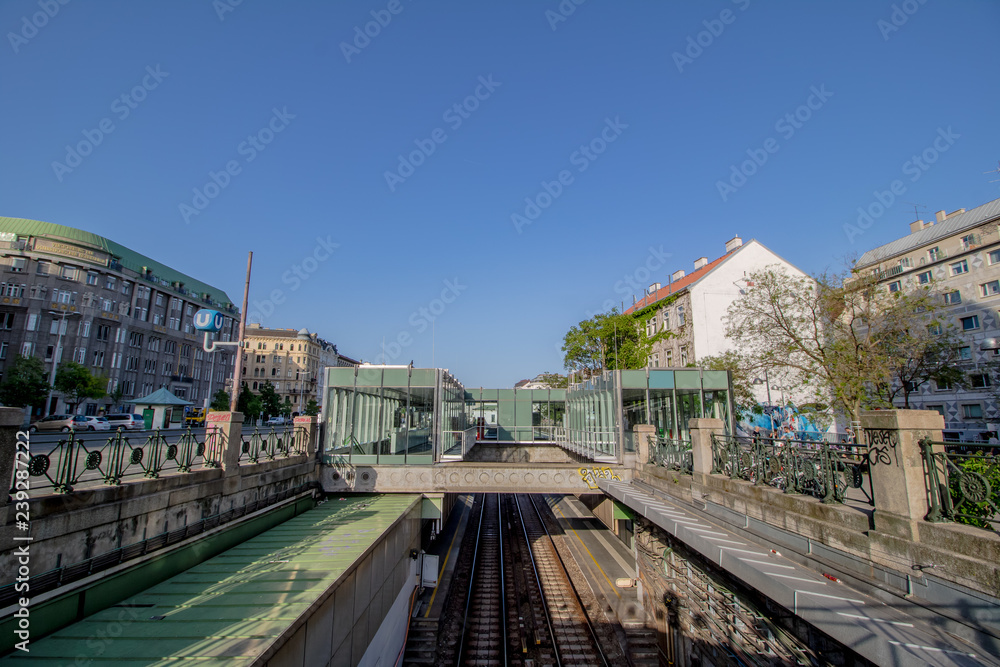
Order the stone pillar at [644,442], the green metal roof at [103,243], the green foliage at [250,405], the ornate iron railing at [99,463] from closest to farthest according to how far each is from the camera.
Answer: the ornate iron railing at [99,463], the stone pillar at [644,442], the green metal roof at [103,243], the green foliage at [250,405]

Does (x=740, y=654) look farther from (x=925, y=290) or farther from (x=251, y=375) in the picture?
(x=251, y=375)

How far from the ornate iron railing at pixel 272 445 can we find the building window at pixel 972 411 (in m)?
42.6

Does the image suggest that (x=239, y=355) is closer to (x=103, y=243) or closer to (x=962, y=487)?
(x=962, y=487)

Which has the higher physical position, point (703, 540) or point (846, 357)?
point (846, 357)

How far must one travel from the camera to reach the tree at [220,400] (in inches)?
2295

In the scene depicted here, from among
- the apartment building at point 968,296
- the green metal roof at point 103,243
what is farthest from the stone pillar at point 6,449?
the green metal roof at point 103,243

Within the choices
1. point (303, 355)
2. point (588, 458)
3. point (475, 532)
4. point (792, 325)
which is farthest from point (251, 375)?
point (792, 325)

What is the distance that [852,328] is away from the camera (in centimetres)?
2002

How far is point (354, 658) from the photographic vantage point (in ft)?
29.7

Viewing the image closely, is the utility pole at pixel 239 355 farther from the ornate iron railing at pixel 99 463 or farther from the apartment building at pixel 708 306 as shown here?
the apartment building at pixel 708 306

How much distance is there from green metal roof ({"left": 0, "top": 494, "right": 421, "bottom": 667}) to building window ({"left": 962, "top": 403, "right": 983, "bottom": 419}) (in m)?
41.1

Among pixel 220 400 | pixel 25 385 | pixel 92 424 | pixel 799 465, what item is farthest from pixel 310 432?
pixel 220 400

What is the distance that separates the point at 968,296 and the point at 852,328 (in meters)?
24.1

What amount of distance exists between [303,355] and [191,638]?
8954cm
